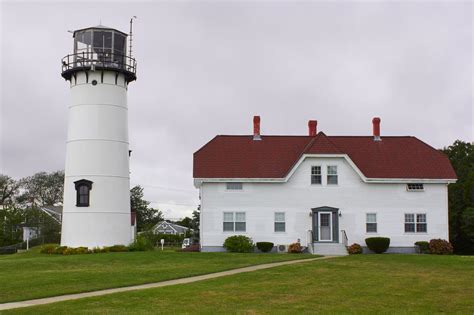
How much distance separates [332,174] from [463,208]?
18.0 meters

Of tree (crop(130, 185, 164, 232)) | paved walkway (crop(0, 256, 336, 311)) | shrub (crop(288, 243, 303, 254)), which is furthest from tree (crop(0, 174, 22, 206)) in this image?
paved walkway (crop(0, 256, 336, 311))

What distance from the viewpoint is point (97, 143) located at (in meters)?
35.2

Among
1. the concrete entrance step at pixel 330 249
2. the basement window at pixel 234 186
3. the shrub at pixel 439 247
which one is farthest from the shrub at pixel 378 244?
the basement window at pixel 234 186

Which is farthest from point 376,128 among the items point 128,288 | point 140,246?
point 128,288

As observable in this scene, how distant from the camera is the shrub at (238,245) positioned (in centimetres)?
3444

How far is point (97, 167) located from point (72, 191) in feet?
6.57

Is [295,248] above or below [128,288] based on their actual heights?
above

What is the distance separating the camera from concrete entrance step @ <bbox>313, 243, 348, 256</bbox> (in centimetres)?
3428

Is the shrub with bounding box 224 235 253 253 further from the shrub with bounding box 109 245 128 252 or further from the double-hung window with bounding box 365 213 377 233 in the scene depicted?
the double-hung window with bounding box 365 213 377 233

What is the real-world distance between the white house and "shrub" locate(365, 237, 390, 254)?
83cm

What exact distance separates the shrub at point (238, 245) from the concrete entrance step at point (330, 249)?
3.73m

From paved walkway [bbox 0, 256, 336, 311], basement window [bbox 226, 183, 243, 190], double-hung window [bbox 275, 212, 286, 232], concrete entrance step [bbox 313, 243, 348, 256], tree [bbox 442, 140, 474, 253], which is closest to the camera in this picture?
paved walkway [bbox 0, 256, 336, 311]

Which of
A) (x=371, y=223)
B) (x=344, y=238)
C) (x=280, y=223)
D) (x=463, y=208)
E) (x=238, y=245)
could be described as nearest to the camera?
(x=238, y=245)

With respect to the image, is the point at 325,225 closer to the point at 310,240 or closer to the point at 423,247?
the point at 310,240
